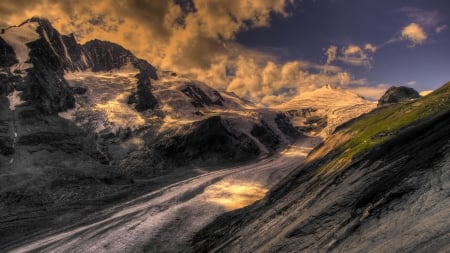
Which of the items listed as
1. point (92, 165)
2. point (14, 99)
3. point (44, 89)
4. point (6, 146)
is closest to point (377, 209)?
point (92, 165)

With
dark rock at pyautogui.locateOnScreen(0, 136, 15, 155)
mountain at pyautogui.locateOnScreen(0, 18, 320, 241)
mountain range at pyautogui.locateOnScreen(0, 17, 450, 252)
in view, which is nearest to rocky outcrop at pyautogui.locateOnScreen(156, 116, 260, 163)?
mountain at pyautogui.locateOnScreen(0, 18, 320, 241)

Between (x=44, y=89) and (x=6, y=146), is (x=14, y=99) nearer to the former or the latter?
(x=44, y=89)

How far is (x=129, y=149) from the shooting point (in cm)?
17488

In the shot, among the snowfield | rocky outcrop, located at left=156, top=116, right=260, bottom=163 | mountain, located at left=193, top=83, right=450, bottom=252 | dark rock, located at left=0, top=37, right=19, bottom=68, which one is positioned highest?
dark rock, located at left=0, top=37, right=19, bottom=68

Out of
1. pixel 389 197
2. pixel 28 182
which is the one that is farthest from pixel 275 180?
pixel 389 197

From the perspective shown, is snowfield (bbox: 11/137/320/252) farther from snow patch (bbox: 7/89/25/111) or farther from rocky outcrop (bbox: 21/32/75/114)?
rocky outcrop (bbox: 21/32/75/114)

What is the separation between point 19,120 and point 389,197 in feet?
472

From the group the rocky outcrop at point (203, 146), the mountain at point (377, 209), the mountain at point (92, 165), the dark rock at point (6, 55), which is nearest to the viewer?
the mountain at point (377, 209)

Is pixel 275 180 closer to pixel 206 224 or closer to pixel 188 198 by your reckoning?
pixel 188 198

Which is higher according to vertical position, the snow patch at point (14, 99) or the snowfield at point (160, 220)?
the snow patch at point (14, 99)

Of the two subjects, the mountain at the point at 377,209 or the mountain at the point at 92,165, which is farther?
the mountain at the point at 92,165

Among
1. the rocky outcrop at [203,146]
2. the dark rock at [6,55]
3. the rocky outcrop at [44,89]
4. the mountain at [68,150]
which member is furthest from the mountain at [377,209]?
the dark rock at [6,55]

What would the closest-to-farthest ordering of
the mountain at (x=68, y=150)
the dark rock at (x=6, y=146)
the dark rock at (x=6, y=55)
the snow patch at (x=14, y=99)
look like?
the mountain at (x=68, y=150) → the dark rock at (x=6, y=146) → the snow patch at (x=14, y=99) → the dark rock at (x=6, y=55)

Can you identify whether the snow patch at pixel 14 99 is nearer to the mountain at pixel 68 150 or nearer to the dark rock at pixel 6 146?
the mountain at pixel 68 150
